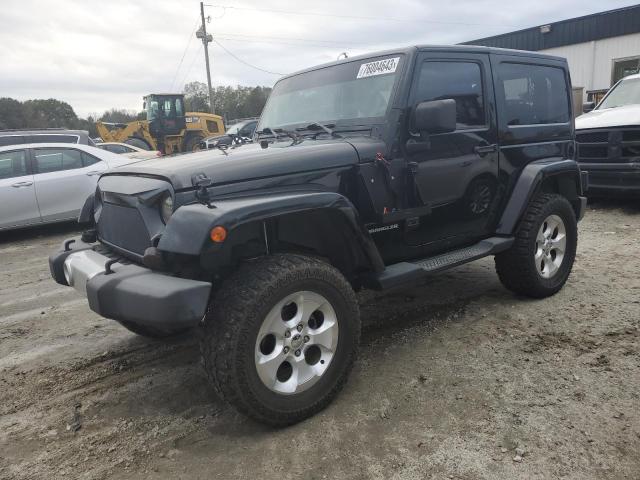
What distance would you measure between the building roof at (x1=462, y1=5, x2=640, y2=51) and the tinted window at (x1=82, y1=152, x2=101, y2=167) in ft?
60.5

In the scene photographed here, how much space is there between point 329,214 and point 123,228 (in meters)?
1.24

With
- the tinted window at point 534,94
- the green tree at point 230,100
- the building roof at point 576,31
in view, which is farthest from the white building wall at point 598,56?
the green tree at point 230,100

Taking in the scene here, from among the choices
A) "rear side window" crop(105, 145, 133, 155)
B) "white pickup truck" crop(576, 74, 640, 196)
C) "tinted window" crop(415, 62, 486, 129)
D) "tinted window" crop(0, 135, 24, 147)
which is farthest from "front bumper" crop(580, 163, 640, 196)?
"rear side window" crop(105, 145, 133, 155)

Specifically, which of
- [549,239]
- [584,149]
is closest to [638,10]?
[584,149]

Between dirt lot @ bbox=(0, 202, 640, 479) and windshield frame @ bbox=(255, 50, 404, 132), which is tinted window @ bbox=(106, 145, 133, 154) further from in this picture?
windshield frame @ bbox=(255, 50, 404, 132)

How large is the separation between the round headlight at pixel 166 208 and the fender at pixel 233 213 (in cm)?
23

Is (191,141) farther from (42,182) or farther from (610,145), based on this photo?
(610,145)

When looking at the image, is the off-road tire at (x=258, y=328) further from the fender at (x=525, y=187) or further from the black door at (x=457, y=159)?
the fender at (x=525, y=187)

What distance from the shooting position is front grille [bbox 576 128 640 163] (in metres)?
7.29

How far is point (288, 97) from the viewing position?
4148mm

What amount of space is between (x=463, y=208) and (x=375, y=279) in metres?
1.09

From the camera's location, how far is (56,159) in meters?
8.25

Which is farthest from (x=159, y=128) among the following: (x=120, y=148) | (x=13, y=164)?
(x=13, y=164)

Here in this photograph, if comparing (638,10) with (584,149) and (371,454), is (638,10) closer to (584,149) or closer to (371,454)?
(584,149)
